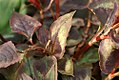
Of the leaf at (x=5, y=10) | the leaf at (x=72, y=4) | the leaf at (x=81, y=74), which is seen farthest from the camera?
the leaf at (x=5, y=10)

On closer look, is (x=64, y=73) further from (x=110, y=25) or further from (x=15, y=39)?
(x=15, y=39)

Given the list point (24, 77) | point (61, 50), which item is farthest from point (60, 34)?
point (24, 77)

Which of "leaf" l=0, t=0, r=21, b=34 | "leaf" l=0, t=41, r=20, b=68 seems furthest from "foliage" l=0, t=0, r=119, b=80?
"leaf" l=0, t=0, r=21, b=34

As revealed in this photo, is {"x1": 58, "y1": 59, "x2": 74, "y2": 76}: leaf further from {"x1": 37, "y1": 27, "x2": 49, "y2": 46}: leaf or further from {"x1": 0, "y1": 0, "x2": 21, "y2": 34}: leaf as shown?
{"x1": 0, "y1": 0, "x2": 21, "y2": 34}: leaf

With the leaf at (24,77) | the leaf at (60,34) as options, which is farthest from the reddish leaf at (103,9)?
the leaf at (24,77)

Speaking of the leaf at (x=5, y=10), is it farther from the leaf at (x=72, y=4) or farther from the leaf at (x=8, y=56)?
the leaf at (x=8, y=56)

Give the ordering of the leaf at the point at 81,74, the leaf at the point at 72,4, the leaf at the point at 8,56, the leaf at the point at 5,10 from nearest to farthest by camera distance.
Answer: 1. the leaf at the point at 8,56
2. the leaf at the point at 81,74
3. the leaf at the point at 72,4
4. the leaf at the point at 5,10

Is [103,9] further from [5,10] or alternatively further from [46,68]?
[5,10]
